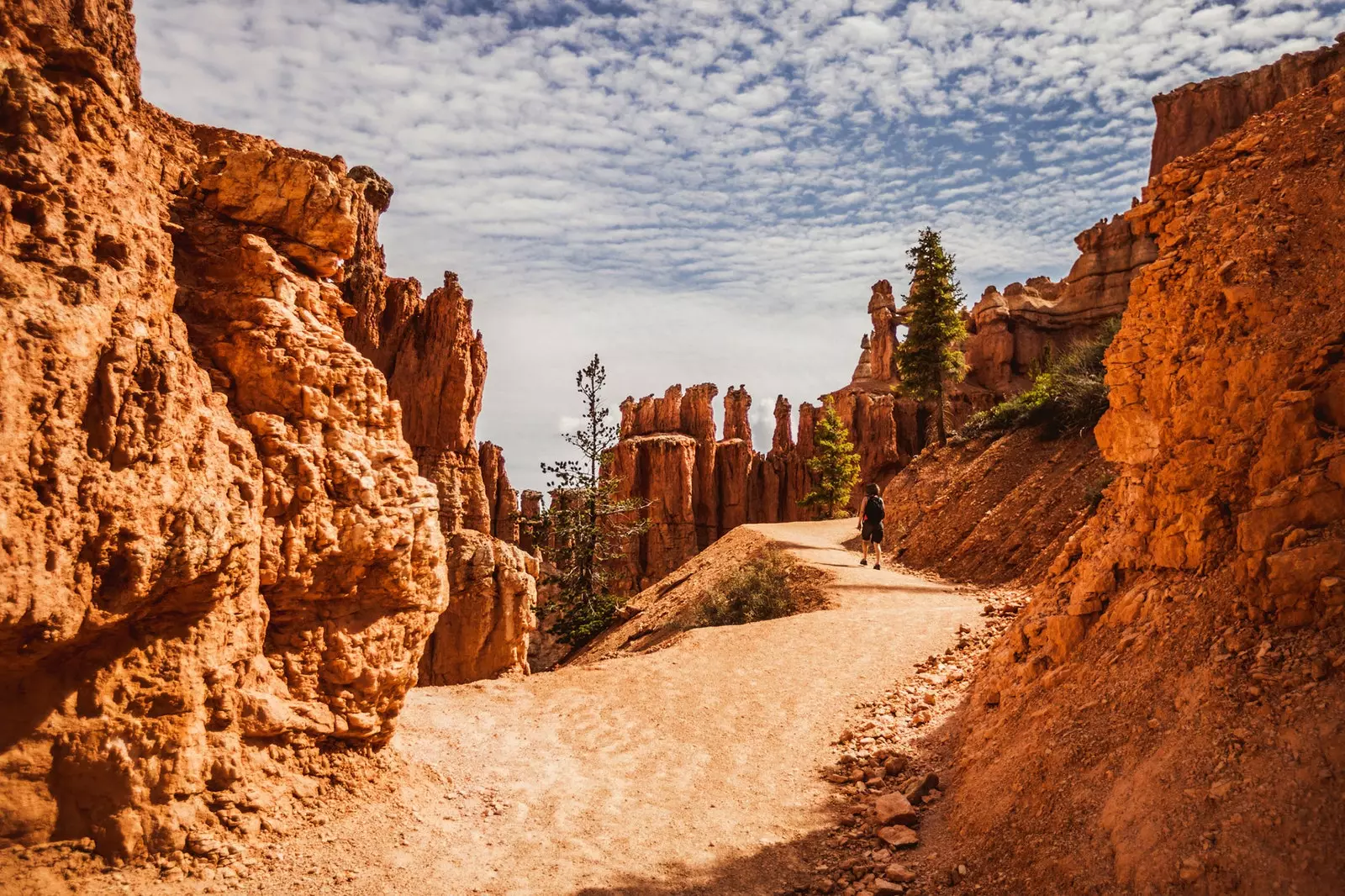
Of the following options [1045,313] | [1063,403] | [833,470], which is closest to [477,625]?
[1063,403]

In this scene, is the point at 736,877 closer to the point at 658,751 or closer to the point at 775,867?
the point at 775,867

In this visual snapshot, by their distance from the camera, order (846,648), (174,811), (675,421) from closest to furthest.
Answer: (174,811), (846,648), (675,421)

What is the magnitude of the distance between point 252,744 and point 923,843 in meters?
5.54

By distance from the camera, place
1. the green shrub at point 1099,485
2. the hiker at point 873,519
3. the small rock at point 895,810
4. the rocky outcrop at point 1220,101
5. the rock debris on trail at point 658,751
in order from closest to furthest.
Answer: the rock debris on trail at point 658,751 < the small rock at point 895,810 < the green shrub at point 1099,485 < the hiker at point 873,519 < the rocky outcrop at point 1220,101

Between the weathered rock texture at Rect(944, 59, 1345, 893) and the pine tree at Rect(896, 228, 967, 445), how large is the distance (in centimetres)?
2581

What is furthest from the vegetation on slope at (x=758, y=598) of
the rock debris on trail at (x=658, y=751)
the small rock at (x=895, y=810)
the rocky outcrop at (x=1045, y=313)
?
the rocky outcrop at (x=1045, y=313)

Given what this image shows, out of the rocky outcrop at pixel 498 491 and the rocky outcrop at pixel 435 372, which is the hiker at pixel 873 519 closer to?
the rocky outcrop at pixel 435 372

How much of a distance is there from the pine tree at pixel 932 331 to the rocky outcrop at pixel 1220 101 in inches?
622

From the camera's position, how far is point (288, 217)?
691cm

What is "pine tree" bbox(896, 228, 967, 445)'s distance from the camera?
32781mm

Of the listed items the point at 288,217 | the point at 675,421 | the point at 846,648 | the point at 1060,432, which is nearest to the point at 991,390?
the point at 675,421

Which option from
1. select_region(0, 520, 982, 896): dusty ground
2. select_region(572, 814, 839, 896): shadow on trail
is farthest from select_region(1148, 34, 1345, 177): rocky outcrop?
select_region(572, 814, 839, 896): shadow on trail

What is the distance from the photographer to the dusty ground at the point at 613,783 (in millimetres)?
5754

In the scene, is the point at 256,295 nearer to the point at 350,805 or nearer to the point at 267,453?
the point at 267,453
